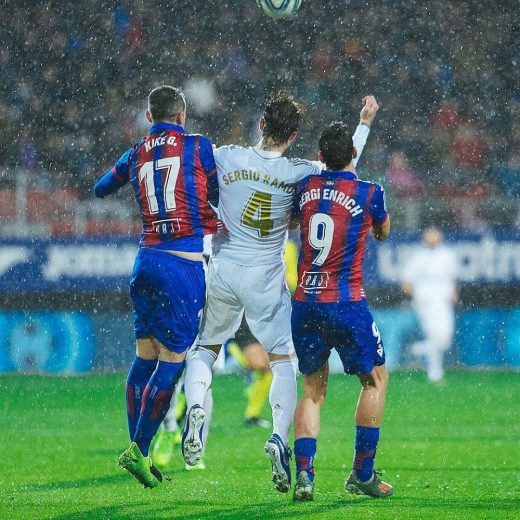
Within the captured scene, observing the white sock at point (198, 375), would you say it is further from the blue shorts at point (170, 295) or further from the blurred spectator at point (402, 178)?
the blurred spectator at point (402, 178)

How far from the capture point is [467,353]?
14.3 metres

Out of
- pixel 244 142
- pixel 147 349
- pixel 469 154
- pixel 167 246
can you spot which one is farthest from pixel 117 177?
pixel 469 154

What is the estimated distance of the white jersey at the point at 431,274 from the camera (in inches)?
546

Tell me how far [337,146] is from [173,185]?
0.88m

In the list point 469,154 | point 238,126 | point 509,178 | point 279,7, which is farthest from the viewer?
point 238,126

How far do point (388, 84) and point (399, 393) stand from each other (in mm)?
6490

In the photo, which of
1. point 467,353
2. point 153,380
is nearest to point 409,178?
point 467,353

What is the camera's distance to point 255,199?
6.09 metres

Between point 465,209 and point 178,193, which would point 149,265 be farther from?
point 465,209

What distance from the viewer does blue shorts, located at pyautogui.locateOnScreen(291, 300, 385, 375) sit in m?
5.88

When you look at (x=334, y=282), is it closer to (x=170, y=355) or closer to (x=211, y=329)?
(x=211, y=329)

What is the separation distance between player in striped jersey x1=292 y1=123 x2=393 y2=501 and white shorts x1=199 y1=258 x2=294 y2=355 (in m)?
0.18

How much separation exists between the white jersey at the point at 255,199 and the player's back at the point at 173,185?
116 mm

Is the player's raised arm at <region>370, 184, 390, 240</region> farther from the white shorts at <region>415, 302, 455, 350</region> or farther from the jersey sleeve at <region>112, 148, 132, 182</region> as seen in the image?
the white shorts at <region>415, 302, 455, 350</region>
